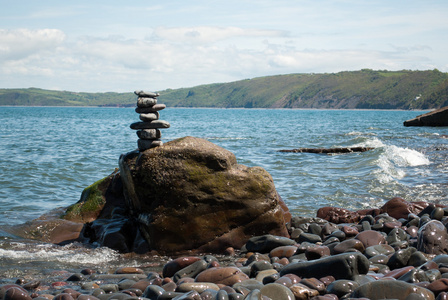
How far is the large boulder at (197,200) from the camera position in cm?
976

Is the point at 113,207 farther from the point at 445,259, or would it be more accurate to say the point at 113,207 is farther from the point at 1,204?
the point at 445,259

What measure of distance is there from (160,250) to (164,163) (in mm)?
1857

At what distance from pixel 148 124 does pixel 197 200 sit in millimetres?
2243

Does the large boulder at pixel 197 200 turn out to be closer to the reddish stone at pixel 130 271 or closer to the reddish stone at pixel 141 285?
the reddish stone at pixel 130 271

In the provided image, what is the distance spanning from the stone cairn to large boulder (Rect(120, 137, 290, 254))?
0.39 metres

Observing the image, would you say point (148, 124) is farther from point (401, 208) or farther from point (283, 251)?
point (401, 208)

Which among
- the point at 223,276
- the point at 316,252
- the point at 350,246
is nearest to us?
the point at 223,276

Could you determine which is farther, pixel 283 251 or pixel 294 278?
pixel 283 251

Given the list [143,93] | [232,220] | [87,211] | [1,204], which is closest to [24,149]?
[1,204]

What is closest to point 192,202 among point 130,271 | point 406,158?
point 130,271

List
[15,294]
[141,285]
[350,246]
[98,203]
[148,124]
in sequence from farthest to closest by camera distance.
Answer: [98,203] < [148,124] < [350,246] < [141,285] < [15,294]

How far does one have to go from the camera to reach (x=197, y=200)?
9.80 meters

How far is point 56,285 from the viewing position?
7.33 meters

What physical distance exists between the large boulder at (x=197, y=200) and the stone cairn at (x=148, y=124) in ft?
1.29
